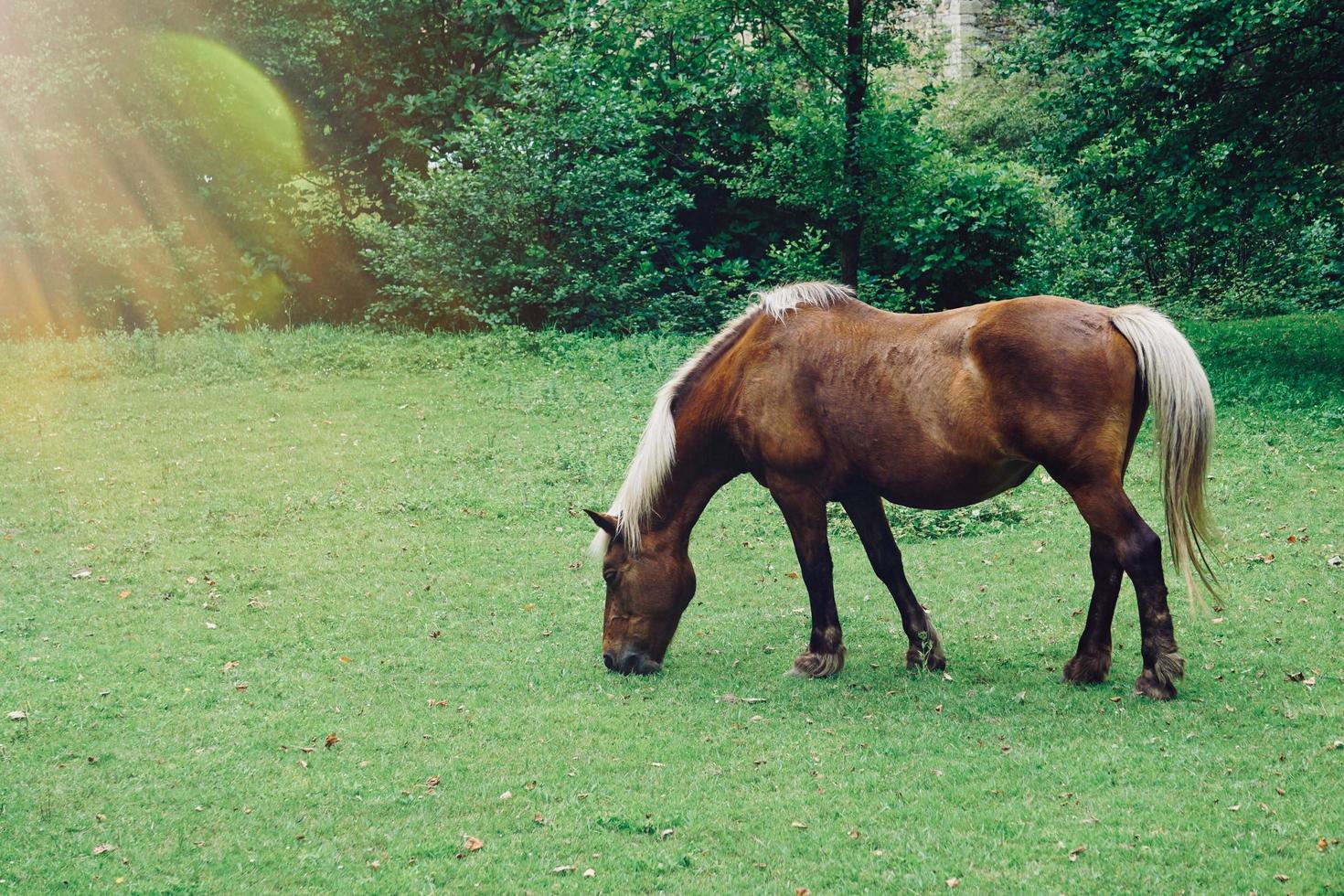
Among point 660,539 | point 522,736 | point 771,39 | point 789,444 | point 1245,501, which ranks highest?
point 771,39

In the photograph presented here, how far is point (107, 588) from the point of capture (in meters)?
9.81

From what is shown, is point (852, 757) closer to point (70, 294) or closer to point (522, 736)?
point (522, 736)

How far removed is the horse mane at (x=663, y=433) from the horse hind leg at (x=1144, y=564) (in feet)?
6.92

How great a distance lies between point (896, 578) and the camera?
25.0 feet

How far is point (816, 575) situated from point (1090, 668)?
5.53 ft

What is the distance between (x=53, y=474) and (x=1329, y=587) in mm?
12547

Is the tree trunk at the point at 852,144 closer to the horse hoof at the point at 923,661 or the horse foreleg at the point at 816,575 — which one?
the horse foreleg at the point at 816,575

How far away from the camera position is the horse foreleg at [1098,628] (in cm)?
676

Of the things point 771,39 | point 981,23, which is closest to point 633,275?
point 771,39

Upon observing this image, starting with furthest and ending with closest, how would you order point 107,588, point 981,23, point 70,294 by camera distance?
point 981,23 → point 70,294 → point 107,588

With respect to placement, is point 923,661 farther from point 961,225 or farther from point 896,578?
point 961,225

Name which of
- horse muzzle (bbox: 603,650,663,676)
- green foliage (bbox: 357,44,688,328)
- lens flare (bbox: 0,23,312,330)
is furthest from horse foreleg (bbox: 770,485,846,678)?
lens flare (bbox: 0,23,312,330)

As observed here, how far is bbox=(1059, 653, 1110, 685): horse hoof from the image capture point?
698cm

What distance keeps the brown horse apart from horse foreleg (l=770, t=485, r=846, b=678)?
1 cm
